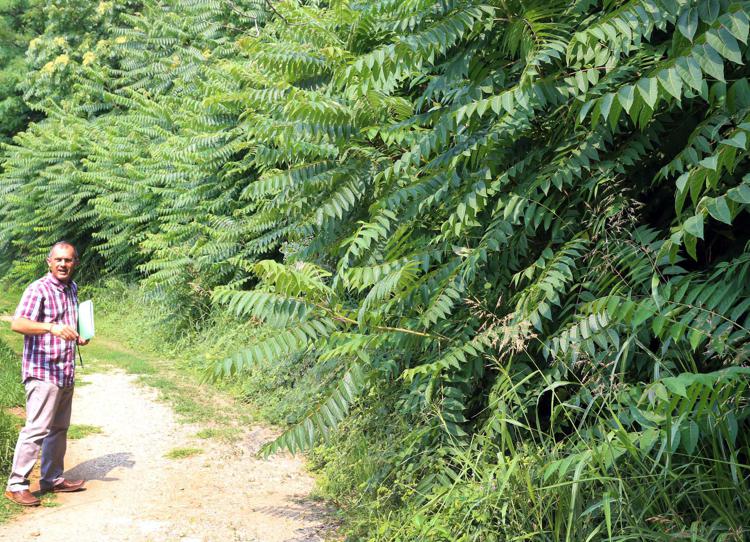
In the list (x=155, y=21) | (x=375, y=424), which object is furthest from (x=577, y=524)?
(x=155, y=21)

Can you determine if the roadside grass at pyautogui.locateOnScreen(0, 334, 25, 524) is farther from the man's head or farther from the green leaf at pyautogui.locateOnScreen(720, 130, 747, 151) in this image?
the green leaf at pyautogui.locateOnScreen(720, 130, 747, 151)

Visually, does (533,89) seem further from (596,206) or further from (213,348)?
(213,348)

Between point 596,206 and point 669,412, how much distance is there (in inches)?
62.1

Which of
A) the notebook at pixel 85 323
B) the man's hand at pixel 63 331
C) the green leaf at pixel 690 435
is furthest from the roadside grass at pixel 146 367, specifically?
the green leaf at pixel 690 435

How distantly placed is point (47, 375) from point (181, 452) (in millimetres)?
1734

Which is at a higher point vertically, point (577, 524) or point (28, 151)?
point (28, 151)

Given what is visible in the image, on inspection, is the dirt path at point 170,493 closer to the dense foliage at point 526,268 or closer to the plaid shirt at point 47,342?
the dense foliage at point 526,268

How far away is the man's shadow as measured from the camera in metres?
6.50

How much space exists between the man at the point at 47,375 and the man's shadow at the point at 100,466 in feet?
1.11

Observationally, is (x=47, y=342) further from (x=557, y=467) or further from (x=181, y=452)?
(x=557, y=467)

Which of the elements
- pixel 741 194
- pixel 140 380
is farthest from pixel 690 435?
pixel 140 380

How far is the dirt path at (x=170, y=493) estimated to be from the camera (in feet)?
17.1

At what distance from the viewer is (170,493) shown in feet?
19.9

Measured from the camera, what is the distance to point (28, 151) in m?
19.5
